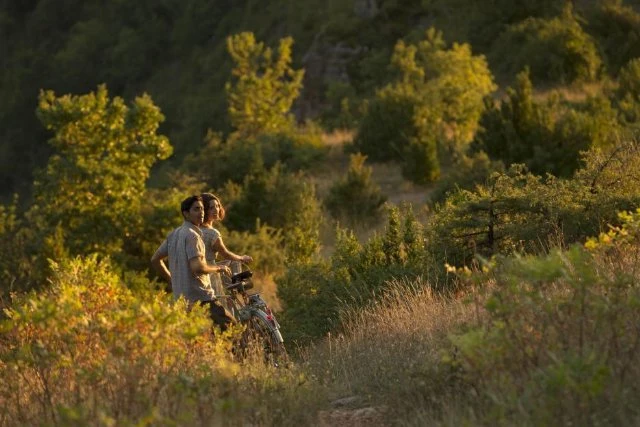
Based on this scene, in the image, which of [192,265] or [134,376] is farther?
[192,265]

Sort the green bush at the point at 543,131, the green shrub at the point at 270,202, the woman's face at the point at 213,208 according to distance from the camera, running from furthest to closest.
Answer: the green shrub at the point at 270,202 < the green bush at the point at 543,131 < the woman's face at the point at 213,208

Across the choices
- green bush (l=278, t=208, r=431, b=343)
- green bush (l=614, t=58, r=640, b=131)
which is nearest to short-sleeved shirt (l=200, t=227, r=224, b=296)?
green bush (l=278, t=208, r=431, b=343)

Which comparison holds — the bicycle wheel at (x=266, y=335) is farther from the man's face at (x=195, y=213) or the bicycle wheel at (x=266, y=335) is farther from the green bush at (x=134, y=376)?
the green bush at (x=134, y=376)

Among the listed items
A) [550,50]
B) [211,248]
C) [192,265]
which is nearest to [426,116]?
[550,50]

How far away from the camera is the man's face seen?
10.9m

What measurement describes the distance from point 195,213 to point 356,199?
664 inches

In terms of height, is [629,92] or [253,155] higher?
[253,155]

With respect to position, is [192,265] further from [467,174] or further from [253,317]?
[467,174]

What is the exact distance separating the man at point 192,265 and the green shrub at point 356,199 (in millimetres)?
16213

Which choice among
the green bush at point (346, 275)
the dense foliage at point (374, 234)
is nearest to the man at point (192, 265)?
the dense foliage at point (374, 234)

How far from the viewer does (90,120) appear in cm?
2189

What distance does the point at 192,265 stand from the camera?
1066 cm

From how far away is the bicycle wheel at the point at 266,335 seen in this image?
1063cm

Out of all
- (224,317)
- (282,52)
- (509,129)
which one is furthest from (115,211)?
(282,52)
